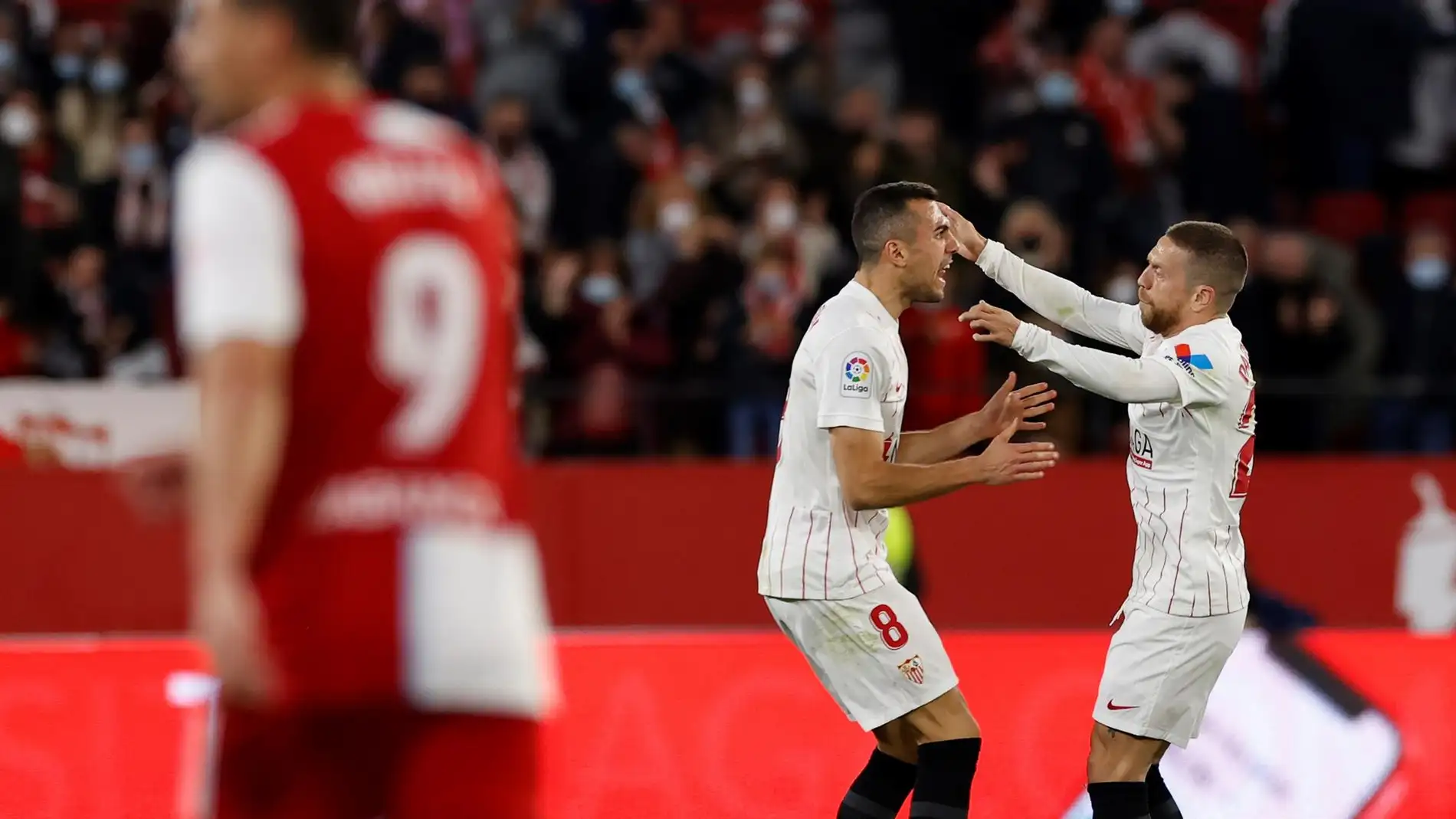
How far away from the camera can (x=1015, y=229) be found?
11812mm

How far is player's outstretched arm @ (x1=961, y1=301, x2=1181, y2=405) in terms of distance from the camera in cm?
543

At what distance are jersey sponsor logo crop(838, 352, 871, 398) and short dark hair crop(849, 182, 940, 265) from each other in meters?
0.42

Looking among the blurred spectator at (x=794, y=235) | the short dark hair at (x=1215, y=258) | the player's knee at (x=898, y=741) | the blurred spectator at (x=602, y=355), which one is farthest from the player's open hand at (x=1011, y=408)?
the blurred spectator at (x=794, y=235)

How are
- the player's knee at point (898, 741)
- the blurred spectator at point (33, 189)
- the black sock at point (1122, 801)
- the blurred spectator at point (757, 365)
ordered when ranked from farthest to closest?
the blurred spectator at point (33, 189) → the blurred spectator at point (757, 365) → the black sock at point (1122, 801) → the player's knee at point (898, 741)

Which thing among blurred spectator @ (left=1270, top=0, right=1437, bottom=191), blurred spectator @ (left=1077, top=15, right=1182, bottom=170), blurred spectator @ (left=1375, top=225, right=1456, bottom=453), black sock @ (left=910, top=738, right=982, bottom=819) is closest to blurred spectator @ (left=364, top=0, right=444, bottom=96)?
blurred spectator @ (left=1077, top=15, right=1182, bottom=170)

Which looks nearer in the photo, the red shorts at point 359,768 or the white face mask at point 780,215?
the red shorts at point 359,768

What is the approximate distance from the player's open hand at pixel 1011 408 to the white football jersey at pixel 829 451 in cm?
26

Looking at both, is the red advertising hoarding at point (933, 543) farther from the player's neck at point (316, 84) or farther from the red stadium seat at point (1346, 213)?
the player's neck at point (316, 84)

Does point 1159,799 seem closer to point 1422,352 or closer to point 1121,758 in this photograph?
point 1121,758

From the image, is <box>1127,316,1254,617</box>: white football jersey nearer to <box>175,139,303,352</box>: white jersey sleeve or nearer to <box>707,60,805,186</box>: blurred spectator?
<box>175,139,303,352</box>: white jersey sleeve

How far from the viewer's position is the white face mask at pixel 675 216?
12.4m

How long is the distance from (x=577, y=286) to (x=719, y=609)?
235 cm

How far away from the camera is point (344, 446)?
2.62 m

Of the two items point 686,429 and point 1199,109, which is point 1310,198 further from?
point 686,429
